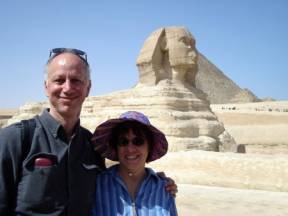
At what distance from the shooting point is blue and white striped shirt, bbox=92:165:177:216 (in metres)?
2.24

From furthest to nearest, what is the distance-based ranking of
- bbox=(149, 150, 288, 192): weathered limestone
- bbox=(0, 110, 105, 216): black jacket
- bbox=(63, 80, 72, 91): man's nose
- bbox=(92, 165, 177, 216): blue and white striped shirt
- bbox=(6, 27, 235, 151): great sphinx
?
bbox=(6, 27, 235, 151): great sphinx
bbox=(149, 150, 288, 192): weathered limestone
bbox=(92, 165, 177, 216): blue and white striped shirt
bbox=(63, 80, 72, 91): man's nose
bbox=(0, 110, 105, 216): black jacket

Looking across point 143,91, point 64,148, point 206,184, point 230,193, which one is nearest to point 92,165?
point 64,148

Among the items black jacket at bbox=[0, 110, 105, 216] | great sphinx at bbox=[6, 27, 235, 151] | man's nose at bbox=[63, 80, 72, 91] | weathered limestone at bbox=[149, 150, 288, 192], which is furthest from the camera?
great sphinx at bbox=[6, 27, 235, 151]

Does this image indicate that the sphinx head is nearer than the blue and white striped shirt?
No

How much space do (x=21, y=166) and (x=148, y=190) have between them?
0.85m

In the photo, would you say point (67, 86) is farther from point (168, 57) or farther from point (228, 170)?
point (168, 57)

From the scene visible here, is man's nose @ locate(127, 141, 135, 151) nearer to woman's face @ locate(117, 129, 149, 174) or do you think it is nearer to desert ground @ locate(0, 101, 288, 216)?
woman's face @ locate(117, 129, 149, 174)

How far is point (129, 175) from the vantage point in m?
2.42

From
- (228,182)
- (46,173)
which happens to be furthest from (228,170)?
(46,173)

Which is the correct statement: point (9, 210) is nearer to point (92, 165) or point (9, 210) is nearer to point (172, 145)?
point (92, 165)

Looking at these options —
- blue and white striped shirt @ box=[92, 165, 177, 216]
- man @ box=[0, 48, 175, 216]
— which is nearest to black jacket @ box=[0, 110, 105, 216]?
man @ box=[0, 48, 175, 216]

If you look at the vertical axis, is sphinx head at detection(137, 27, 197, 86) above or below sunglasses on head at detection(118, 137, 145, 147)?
above

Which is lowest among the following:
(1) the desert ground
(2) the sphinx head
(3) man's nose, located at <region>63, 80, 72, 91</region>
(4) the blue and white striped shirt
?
(1) the desert ground

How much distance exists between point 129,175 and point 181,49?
12.9m
